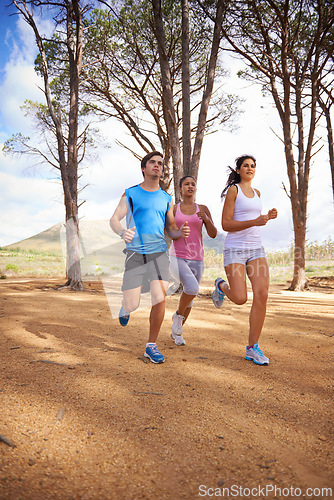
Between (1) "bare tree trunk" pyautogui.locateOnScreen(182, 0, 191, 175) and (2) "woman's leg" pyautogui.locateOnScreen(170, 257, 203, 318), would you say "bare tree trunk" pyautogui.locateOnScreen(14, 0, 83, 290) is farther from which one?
(2) "woman's leg" pyautogui.locateOnScreen(170, 257, 203, 318)

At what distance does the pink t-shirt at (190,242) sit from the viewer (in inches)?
155

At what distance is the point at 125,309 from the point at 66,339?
3.53 ft

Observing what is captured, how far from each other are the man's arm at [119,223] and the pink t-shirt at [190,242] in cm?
83

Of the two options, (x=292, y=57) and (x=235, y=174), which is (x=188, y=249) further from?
(x=292, y=57)

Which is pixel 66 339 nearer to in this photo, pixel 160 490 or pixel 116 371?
pixel 116 371

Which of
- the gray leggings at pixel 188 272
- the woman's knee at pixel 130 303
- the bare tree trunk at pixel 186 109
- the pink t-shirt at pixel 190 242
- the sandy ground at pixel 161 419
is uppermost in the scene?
the bare tree trunk at pixel 186 109

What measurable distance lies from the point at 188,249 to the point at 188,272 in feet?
0.83

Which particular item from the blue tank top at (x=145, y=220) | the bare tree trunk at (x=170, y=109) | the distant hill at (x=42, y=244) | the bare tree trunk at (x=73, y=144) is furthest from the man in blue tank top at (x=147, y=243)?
the distant hill at (x=42, y=244)

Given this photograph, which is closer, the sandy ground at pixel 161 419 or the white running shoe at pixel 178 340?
the sandy ground at pixel 161 419

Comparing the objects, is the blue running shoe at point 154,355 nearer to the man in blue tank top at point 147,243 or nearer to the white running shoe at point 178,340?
the man in blue tank top at point 147,243

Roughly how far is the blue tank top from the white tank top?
720mm

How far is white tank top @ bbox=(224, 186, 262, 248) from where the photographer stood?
3.55m

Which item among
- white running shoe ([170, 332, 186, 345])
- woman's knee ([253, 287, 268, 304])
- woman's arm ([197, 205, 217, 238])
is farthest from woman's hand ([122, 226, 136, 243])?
white running shoe ([170, 332, 186, 345])

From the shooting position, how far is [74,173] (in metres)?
9.70
